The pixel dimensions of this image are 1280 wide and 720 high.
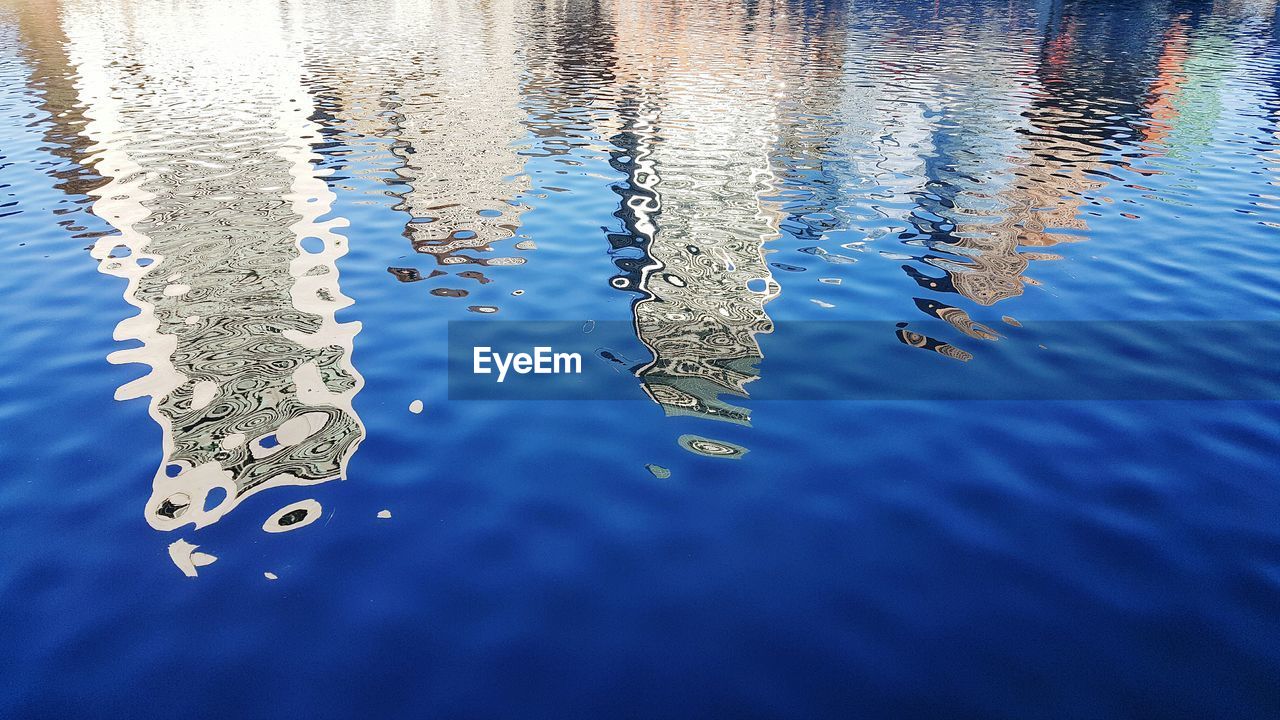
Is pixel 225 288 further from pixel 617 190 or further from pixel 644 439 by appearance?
pixel 617 190

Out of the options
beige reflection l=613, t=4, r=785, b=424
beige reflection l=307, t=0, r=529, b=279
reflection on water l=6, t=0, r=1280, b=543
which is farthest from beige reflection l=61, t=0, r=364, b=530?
beige reflection l=613, t=4, r=785, b=424

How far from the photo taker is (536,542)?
8016 mm

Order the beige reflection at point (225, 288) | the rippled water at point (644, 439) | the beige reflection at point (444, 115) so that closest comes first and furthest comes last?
the rippled water at point (644, 439) → the beige reflection at point (225, 288) → the beige reflection at point (444, 115)

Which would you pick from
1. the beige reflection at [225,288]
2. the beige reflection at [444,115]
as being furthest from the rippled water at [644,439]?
the beige reflection at [444,115]

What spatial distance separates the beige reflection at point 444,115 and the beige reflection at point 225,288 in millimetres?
2192

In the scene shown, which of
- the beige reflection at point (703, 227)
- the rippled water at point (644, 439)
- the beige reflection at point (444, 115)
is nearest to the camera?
the rippled water at point (644, 439)

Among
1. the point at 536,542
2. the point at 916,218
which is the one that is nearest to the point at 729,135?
the point at 916,218

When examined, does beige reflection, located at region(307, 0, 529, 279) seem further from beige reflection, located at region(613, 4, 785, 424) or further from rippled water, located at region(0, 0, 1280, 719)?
beige reflection, located at region(613, 4, 785, 424)

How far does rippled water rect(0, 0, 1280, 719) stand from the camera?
6527 mm

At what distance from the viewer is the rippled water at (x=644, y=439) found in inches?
257

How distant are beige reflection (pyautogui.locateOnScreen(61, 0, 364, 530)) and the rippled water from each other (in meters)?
0.09

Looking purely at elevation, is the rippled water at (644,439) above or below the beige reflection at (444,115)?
below

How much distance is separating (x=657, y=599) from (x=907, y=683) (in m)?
2.09

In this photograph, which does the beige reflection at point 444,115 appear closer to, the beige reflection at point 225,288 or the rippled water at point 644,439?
the rippled water at point 644,439
